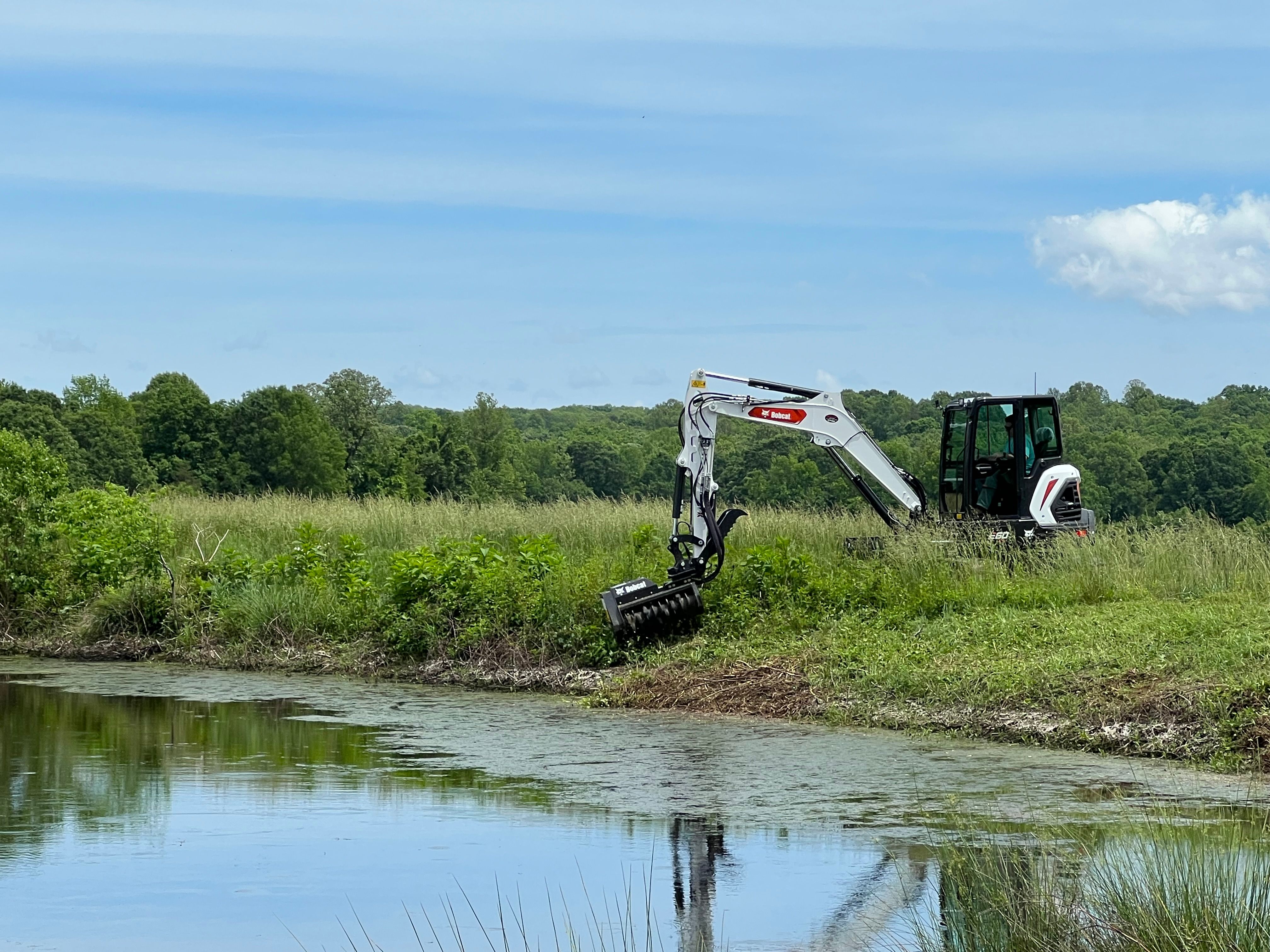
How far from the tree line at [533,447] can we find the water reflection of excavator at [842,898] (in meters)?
21.8

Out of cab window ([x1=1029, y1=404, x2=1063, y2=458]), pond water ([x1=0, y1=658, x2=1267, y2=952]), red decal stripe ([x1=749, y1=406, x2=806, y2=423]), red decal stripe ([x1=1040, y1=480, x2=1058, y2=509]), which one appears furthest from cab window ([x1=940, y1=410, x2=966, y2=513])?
pond water ([x1=0, y1=658, x2=1267, y2=952])

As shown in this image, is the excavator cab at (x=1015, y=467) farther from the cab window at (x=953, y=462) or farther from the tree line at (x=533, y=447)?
the tree line at (x=533, y=447)

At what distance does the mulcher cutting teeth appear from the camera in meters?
16.9

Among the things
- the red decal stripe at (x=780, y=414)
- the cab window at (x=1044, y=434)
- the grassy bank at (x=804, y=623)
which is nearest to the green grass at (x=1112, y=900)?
the grassy bank at (x=804, y=623)

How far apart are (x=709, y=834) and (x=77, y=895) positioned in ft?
12.3

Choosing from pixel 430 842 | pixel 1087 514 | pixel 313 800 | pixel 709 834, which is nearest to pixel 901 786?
pixel 709 834

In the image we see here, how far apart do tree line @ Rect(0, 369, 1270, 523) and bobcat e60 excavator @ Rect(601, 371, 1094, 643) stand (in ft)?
32.7

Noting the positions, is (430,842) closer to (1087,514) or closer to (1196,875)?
(1196,875)

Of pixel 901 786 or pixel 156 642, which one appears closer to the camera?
pixel 901 786

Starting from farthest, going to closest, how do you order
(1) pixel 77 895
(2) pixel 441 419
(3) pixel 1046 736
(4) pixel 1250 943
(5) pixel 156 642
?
1. (2) pixel 441 419
2. (5) pixel 156 642
3. (3) pixel 1046 736
4. (1) pixel 77 895
5. (4) pixel 1250 943

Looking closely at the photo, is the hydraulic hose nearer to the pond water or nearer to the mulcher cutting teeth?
the mulcher cutting teeth

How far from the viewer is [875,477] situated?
2000 cm

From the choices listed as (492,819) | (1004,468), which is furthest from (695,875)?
(1004,468)

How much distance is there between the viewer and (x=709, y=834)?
9.64 metres
